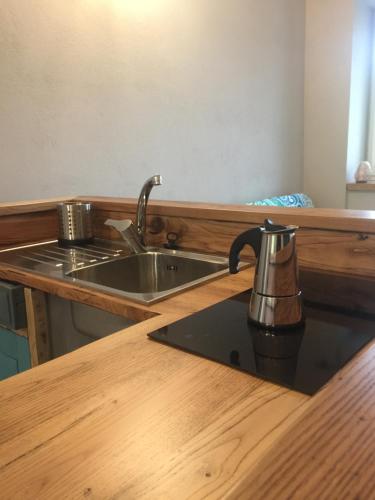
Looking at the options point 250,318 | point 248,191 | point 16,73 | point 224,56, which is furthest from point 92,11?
point 250,318

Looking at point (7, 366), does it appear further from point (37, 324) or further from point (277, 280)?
point (277, 280)

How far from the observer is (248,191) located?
11.9 ft

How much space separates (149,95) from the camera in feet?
8.92

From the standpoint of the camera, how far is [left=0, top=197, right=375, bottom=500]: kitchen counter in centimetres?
44

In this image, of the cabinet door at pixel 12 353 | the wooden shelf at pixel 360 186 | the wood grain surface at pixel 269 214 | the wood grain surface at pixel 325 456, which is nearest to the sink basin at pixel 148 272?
the wood grain surface at pixel 269 214

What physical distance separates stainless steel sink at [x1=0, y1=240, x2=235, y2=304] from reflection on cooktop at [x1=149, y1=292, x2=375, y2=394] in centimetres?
41

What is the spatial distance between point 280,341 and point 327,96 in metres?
3.67

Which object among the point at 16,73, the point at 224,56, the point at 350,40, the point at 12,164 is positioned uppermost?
the point at 350,40

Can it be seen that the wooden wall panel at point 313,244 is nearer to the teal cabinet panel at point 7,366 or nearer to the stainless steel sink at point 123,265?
the stainless steel sink at point 123,265

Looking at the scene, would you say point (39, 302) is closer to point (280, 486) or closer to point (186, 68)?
point (280, 486)

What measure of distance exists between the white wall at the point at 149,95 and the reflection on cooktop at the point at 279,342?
1.62m

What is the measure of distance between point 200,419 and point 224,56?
3.10 meters

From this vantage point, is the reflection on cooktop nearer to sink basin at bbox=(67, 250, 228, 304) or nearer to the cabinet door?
sink basin at bbox=(67, 250, 228, 304)

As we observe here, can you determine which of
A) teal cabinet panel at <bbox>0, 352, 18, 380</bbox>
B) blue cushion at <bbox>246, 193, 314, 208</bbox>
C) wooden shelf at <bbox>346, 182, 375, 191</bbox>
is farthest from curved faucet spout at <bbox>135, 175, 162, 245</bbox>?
wooden shelf at <bbox>346, 182, 375, 191</bbox>
